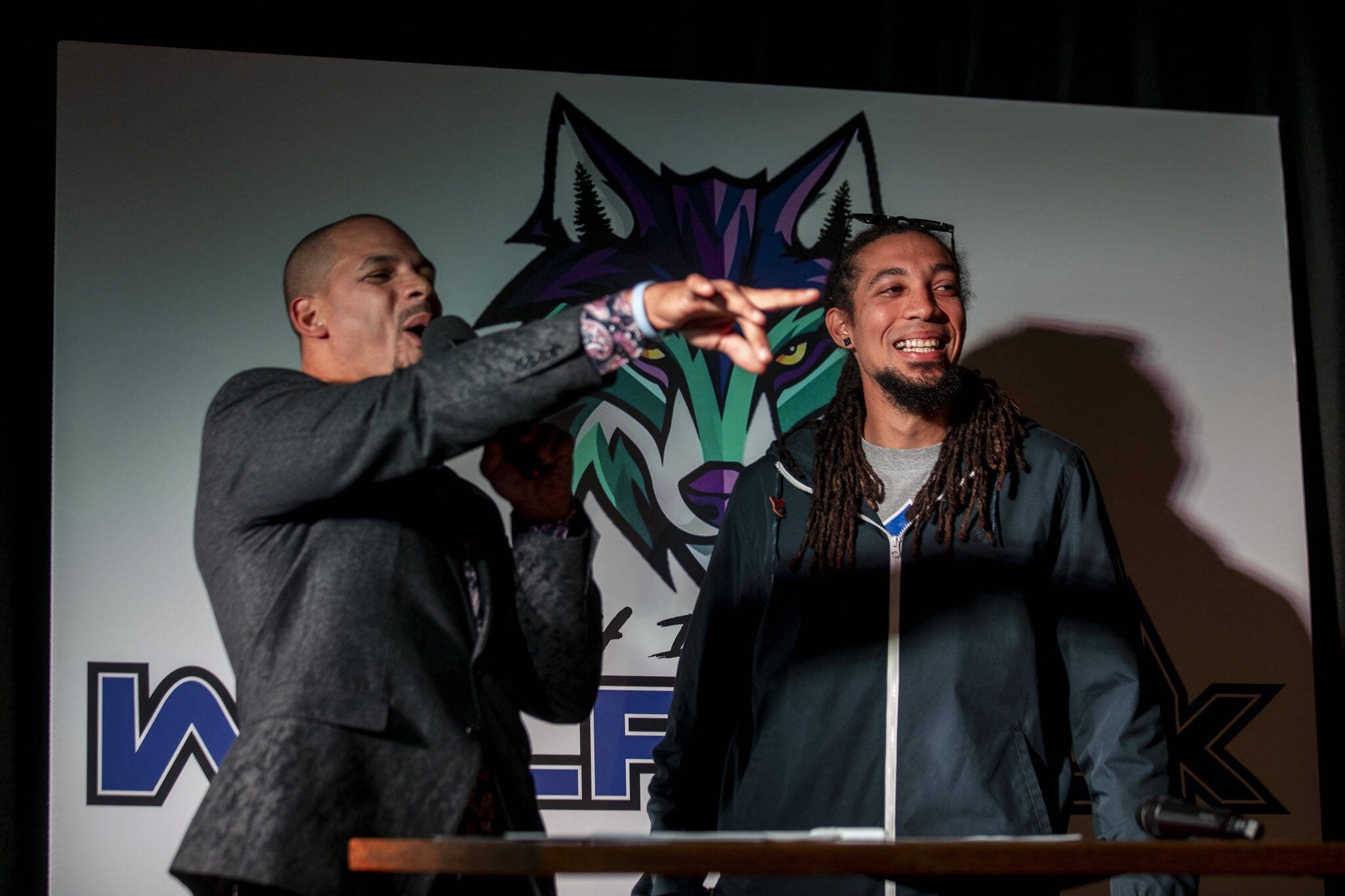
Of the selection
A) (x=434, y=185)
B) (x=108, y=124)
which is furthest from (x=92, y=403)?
(x=434, y=185)

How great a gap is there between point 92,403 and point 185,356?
0.70 feet

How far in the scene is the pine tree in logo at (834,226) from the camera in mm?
2840

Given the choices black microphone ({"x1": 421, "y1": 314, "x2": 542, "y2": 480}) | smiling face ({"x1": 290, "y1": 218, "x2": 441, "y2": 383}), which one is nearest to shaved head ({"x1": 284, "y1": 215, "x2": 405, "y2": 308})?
smiling face ({"x1": 290, "y1": 218, "x2": 441, "y2": 383})

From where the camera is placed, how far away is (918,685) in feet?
7.29

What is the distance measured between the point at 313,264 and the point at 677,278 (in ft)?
3.49

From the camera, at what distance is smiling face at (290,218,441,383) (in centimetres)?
188

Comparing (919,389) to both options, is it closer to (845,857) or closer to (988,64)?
(988,64)

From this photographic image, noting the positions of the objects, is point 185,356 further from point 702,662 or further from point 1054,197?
point 1054,197

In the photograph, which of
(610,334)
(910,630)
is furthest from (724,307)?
(910,630)

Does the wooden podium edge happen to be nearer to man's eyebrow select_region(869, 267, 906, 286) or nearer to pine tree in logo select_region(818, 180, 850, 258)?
man's eyebrow select_region(869, 267, 906, 286)

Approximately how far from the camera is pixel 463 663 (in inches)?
65.1

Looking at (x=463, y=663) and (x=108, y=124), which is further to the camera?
(x=108, y=124)

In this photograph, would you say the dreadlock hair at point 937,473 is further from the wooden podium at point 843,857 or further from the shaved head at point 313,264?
the wooden podium at point 843,857

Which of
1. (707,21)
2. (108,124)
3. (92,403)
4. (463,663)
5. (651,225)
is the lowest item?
(463,663)
